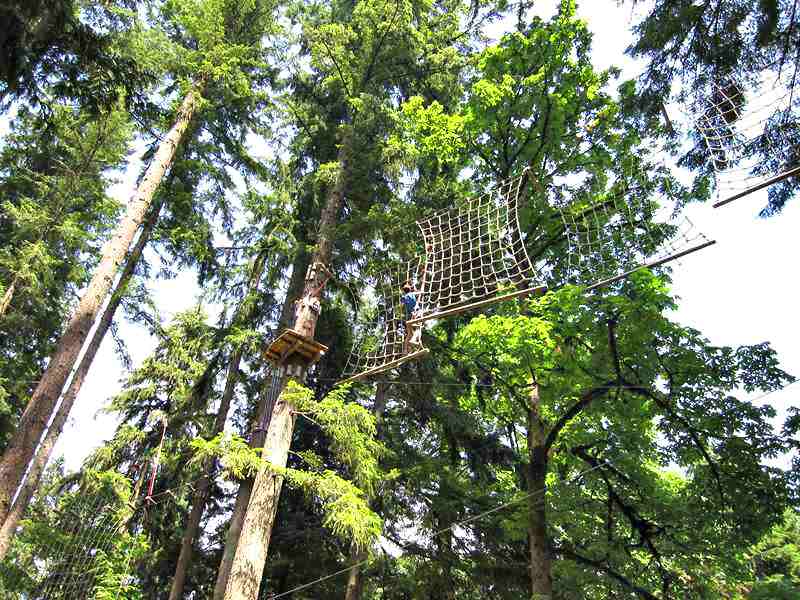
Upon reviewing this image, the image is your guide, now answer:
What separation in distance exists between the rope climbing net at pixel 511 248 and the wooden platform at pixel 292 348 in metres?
0.67

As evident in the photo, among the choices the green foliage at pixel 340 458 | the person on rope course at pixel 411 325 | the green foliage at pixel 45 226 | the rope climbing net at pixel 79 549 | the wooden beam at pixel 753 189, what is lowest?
the rope climbing net at pixel 79 549

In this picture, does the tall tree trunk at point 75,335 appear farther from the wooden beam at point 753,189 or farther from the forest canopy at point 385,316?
the wooden beam at point 753,189

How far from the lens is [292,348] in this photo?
6941 mm

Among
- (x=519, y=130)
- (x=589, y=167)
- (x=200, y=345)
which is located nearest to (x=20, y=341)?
(x=200, y=345)

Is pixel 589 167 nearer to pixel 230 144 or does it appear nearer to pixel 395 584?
pixel 230 144

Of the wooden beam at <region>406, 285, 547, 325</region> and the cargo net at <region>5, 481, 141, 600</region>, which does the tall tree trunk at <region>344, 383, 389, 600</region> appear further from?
the wooden beam at <region>406, 285, 547, 325</region>

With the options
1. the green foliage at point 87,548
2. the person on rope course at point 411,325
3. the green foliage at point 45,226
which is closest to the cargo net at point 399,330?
the person on rope course at point 411,325

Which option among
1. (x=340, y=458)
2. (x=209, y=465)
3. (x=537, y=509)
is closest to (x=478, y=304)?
(x=340, y=458)

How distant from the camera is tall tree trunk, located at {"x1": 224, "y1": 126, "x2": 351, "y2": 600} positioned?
18.6ft

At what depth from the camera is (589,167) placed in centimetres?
910

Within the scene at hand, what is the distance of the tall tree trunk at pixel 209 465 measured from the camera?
8.96 m

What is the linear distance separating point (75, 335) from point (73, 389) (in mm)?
3566

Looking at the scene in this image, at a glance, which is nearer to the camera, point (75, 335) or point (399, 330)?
point (399, 330)

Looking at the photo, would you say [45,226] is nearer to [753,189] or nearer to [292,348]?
[292,348]
